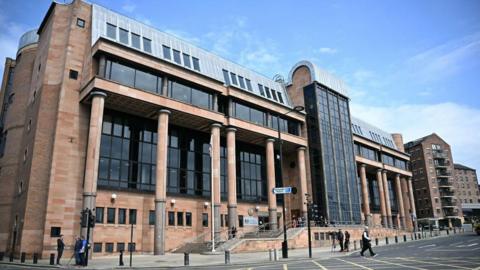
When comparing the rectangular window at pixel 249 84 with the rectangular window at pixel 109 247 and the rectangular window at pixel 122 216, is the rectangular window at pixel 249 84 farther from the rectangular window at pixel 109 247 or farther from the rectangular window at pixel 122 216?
the rectangular window at pixel 109 247

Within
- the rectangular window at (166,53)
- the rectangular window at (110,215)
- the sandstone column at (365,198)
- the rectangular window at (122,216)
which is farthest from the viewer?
the sandstone column at (365,198)

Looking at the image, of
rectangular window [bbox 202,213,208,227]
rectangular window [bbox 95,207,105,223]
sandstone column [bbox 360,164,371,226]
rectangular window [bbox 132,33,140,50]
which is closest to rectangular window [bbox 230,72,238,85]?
rectangular window [bbox 132,33,140,50]

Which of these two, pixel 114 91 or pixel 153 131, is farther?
pixel 153 131

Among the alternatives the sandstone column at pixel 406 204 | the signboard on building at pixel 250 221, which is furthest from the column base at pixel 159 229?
the sandstone column at pixel 406 204

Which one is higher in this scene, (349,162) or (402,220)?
(349,162)

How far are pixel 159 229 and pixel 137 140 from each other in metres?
9.64

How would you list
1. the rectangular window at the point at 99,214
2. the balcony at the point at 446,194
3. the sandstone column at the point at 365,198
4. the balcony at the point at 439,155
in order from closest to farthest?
the rectangular window at the point at 99,214
the sandstone column at the point at 365,198
the balcony at the point at 446,194
the balcony at the point at 439,155

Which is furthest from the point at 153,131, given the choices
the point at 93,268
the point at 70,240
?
the point at 93,268

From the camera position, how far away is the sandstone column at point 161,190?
103 ft

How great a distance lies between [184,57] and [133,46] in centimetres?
640

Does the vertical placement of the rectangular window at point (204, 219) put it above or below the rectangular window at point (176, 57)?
below

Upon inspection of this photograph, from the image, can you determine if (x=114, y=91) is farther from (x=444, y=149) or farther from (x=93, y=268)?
(x=444, y=149)

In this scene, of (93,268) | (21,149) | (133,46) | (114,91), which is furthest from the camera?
(21,149)

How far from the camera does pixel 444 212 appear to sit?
101 meters
